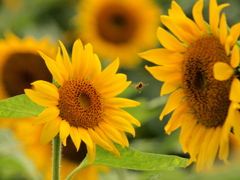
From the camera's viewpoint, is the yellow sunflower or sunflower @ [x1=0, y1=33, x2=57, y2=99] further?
sunflower @ [x1=0, y1=33, x2=57, y2=99]

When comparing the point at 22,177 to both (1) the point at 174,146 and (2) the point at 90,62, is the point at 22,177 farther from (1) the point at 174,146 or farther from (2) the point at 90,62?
(2) the point at 90,62

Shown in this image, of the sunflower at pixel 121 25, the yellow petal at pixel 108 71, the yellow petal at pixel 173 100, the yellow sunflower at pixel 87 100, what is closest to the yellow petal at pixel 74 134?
the yellow sunflower at pixel 87 100

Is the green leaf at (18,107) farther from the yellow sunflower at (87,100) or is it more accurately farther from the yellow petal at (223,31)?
the yellow petal at (223,31)

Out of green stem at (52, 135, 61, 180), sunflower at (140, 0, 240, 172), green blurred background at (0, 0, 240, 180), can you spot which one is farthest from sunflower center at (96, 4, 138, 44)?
green stem at (52, 135, 61, 180)

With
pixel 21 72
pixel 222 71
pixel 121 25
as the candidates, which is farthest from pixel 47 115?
pixel 121 25

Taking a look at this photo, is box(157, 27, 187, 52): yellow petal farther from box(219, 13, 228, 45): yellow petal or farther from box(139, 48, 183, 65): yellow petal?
box(219, 13, 228, 45): yellow petal

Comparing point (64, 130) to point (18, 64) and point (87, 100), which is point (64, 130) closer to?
point (87, 100)

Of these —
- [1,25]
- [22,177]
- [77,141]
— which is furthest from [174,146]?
[1,25]
